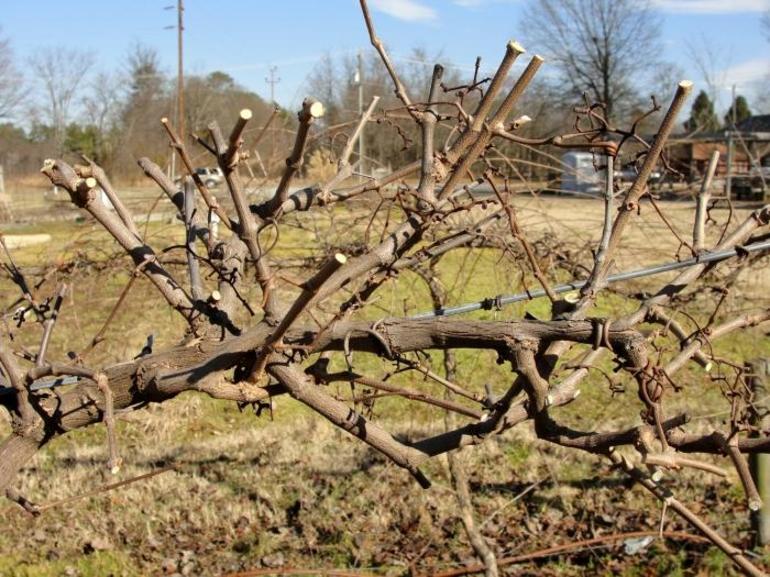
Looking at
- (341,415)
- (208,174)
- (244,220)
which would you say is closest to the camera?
(244,220)

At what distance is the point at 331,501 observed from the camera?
5180mm

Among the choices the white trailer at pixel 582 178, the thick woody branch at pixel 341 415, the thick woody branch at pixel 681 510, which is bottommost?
the thick woody branch at pixel 681 510

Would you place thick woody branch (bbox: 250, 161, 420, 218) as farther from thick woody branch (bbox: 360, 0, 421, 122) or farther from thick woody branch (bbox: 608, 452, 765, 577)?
thick woody branch (bbox: 608, 452, 765, 577)

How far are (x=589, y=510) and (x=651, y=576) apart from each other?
0.67 m

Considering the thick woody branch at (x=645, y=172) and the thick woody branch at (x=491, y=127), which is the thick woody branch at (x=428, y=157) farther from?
the thick woody branch at (x=645, y=172)

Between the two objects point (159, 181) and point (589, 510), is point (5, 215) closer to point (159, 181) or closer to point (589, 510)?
point (589, 510)

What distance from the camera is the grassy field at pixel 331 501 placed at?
15.3 feet

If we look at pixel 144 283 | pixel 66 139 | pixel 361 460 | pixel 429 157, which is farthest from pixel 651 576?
pixel 66 139

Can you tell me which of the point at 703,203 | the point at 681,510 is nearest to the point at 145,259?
the point at 681,510

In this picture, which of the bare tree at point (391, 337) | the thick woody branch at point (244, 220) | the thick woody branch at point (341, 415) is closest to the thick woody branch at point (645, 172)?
the bare tree at point (391, 337)

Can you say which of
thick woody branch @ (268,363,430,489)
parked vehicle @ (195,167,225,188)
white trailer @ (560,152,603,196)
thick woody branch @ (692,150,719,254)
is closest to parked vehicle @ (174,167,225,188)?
parked vehicle @ (195,167,225,188)

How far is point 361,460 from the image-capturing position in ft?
18.5

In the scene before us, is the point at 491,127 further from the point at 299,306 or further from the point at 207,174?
the point at 207,174

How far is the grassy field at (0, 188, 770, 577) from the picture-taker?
184 inches
